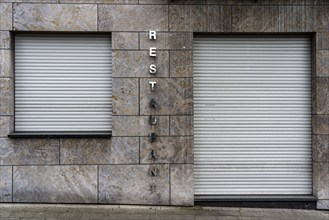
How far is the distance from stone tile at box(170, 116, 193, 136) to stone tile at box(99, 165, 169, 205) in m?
0.93

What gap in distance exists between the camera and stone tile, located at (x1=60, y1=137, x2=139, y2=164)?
Answer: 8242 millimetres

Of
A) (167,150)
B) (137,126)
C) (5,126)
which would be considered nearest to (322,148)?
(167,150)

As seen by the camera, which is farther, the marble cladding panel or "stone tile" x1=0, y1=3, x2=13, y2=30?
the marble cladding panel

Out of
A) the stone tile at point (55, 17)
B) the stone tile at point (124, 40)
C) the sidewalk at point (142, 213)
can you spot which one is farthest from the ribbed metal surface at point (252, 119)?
the stone tile at point (55, 17)

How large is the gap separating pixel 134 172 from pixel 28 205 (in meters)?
2.33

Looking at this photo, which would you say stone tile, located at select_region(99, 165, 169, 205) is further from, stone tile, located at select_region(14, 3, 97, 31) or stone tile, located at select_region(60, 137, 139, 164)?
stone tile, located at select_region(14, 3, 97, 31)

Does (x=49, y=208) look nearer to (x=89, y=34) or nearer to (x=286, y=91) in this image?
(x=89, y=34)

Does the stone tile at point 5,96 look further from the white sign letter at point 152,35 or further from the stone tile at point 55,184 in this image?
the white sign letter at point 152,35

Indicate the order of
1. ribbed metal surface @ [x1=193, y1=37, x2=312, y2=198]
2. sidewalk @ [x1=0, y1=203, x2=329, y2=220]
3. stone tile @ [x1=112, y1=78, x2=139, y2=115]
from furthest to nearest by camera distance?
1. ribbed metal surface @ [x1=193, y1=37, x2=312, y2=198]
2. stone tile @ [x1=112, y1=78, x2=139, y2=115]
3. sidewalk @ [x1=0, y1=203, x2=329, y2=220]

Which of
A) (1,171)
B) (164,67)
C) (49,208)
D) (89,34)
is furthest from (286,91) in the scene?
→ (1,171)

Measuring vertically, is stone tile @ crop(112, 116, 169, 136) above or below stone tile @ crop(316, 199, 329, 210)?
above

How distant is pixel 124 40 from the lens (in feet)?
27.3

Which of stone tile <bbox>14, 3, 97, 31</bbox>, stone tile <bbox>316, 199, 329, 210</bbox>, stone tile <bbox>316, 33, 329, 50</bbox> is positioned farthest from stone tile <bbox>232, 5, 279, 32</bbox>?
stone tile <bbox>316, 199, 329, 210</bbox>

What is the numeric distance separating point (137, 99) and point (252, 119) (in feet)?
8.57
